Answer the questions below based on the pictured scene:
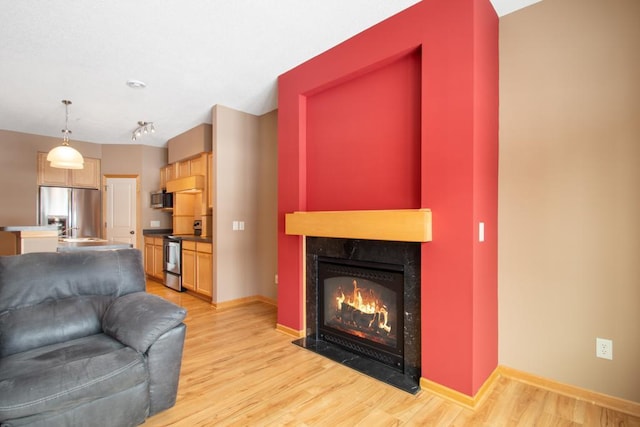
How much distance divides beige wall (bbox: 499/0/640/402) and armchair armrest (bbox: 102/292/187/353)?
2.37m

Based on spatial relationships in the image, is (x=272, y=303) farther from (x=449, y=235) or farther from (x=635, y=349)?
(x=635, y=349)

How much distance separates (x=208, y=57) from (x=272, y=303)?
314cm

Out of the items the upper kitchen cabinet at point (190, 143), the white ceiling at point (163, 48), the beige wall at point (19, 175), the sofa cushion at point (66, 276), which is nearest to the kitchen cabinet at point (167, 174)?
the upper kitchen cabinet at point (190, 143)

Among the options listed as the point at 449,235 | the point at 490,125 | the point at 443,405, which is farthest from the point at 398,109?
the point at 443,405

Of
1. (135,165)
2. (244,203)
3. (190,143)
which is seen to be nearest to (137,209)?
(135,165)

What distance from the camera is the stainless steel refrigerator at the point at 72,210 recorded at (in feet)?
18.4

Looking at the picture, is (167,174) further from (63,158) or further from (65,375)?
(65,375)

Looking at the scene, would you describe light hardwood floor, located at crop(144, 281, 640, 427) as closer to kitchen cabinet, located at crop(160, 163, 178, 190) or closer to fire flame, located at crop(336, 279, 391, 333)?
fire flame, located at crop(336, 279, 391, 333)

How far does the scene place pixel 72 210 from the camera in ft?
19.2

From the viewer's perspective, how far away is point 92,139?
19.3 feet

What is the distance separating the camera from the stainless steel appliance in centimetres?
515

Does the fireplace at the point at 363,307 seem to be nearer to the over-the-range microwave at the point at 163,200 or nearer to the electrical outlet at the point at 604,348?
the electrical outlet at the point at 604,348

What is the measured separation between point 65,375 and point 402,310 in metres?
2.11

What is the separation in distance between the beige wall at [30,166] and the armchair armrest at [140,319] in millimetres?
4627
